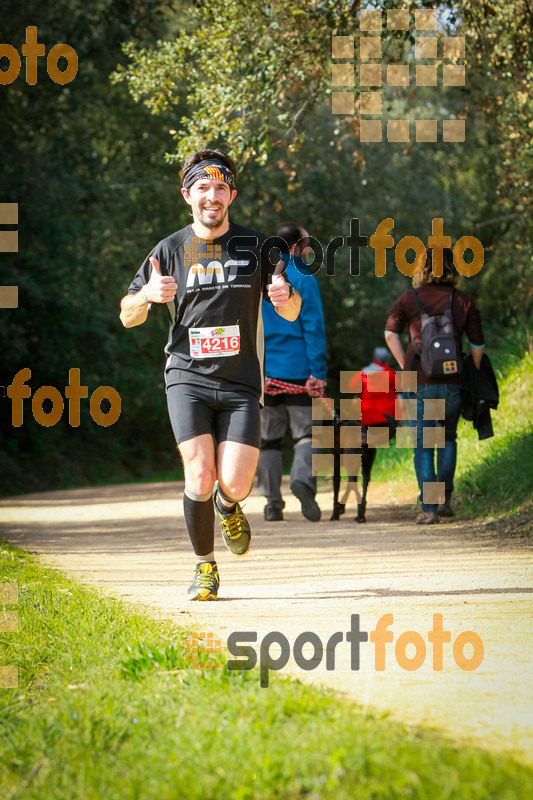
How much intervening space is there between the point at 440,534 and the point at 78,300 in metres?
17.1

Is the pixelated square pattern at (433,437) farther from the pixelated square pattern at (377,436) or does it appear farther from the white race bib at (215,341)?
the white race bib at (215,341)

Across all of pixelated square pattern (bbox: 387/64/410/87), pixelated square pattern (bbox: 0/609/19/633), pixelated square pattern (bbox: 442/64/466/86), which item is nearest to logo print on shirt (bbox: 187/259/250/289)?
pixelated square pattern (bbox: 0/609/19/633)

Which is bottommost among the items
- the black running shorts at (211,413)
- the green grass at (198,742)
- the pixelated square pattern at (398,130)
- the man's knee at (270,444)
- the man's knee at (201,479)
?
the green grass at (198,742)

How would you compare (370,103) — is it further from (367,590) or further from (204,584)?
(204,584)

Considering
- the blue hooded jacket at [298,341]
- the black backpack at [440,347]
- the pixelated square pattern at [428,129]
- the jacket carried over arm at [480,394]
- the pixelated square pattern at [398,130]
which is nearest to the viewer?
the black backpack at [440,347]

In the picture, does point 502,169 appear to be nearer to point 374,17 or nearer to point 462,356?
point 374,17

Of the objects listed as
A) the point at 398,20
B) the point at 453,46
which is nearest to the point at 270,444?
the point at 398,20

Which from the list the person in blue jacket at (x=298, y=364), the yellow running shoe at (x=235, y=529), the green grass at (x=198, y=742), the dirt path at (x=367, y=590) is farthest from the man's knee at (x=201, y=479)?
the person in blue jacket at (x=298, y=364)

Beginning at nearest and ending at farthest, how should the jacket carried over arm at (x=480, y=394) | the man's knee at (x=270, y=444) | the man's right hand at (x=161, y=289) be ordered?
the man's right hand at (x=161, y=289) → the jacket carried over arm at (x=480, y=394) → the man's knee at (x=270, y=444)

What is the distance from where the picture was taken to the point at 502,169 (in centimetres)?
1534

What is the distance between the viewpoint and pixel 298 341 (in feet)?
29.2

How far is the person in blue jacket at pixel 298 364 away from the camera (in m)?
8.70

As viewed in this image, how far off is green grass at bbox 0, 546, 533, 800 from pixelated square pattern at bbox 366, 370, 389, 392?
546 centimetres

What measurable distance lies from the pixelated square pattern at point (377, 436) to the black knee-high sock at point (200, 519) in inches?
154
